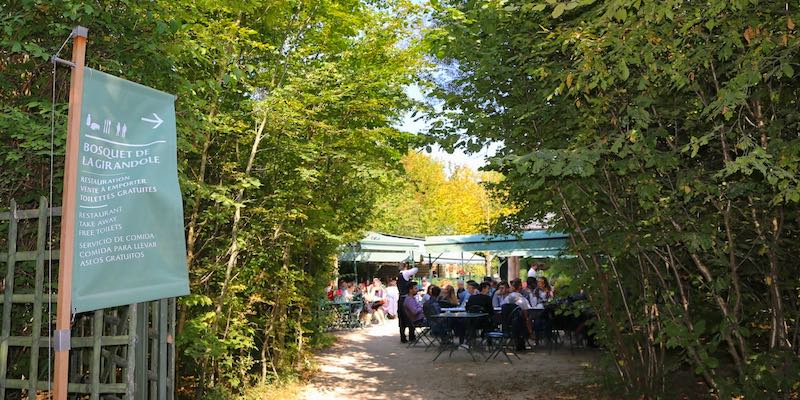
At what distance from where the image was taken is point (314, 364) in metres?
9.82

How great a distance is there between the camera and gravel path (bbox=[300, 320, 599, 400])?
317 inches

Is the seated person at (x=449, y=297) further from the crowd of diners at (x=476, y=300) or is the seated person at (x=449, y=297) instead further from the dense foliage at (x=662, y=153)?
the dense foliage at (x=662, y=153)

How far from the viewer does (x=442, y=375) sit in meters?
9.31

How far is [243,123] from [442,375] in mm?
4664

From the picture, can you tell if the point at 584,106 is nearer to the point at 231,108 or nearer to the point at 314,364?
the point at 231,108

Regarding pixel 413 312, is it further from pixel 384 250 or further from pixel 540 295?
pixel 384 250

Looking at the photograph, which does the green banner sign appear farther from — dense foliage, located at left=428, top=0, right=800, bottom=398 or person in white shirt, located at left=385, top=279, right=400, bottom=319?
person in white shirt, located at left=385, top=279, right=400, bottom=319

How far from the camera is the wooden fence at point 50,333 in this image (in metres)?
4.12

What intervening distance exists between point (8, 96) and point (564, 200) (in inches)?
199

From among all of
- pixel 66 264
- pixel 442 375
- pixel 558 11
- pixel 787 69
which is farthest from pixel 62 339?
pixel 442 375

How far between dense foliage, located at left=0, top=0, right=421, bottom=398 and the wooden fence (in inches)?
23.8

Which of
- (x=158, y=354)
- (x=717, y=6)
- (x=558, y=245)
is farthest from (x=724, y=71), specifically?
(x=558, y=245)

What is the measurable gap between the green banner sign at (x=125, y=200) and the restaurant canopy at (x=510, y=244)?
7.23 m

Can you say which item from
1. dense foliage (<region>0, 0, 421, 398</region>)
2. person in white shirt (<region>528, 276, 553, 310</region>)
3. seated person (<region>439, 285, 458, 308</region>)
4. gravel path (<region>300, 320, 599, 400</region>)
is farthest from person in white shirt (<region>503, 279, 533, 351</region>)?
dense foliage (<region>0, 0, 421, 398</region>)
